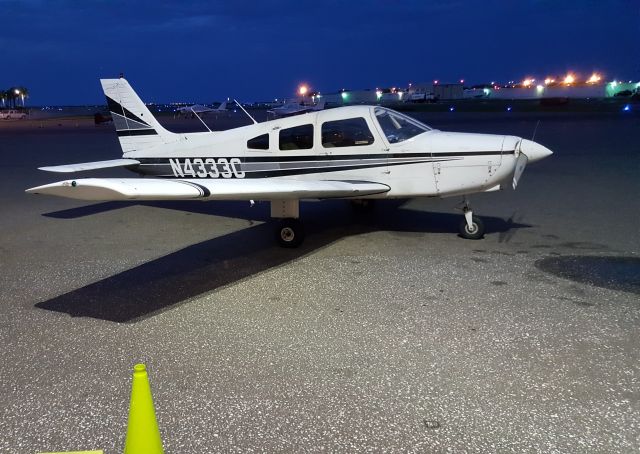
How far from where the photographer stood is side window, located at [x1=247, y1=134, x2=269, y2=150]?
8156 millimetres

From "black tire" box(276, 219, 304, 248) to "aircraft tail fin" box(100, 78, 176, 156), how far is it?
11.6 ft

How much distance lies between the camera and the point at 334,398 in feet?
11.8

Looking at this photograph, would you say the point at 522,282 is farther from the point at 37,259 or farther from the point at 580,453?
the point at 37,259

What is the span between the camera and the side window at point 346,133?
7.66 meters

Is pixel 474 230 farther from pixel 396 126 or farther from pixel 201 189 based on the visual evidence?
pixel 201 189

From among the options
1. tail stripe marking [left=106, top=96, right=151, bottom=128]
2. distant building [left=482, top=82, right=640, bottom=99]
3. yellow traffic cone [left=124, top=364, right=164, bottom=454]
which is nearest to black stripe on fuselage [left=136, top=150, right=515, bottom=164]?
tail stripe marking [left=106, top=96, right=151, bottom=128]

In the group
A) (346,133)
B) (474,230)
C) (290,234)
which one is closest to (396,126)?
(346,133)

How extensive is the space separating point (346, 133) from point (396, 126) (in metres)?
0.77

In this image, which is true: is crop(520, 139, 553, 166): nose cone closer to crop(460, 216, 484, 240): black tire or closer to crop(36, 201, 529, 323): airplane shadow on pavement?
crop(460, 216, 484, 240): black tire

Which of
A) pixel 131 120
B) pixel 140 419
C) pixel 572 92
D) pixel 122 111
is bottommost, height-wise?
pixel 140 419

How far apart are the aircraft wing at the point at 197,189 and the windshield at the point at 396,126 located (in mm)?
765

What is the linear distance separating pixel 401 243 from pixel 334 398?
4.30 meters

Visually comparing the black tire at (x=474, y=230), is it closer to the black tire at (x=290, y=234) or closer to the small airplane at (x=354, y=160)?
the small airplane at (x=354, y=160)

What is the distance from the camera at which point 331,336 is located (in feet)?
15.0
